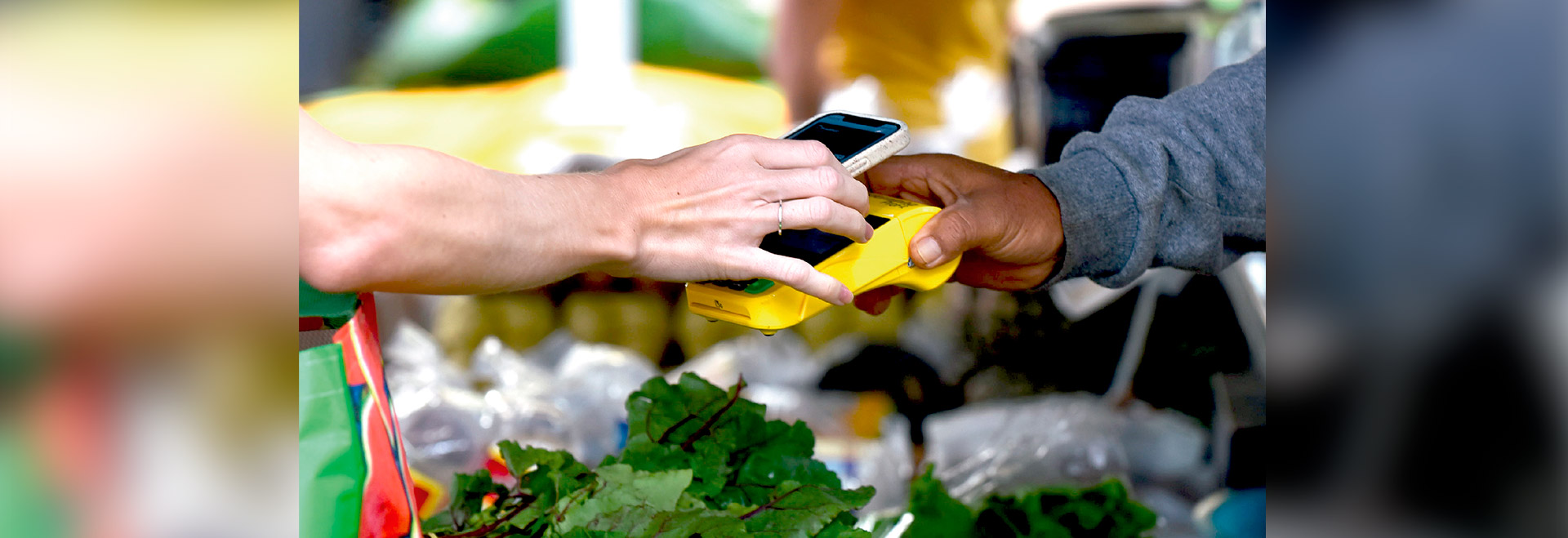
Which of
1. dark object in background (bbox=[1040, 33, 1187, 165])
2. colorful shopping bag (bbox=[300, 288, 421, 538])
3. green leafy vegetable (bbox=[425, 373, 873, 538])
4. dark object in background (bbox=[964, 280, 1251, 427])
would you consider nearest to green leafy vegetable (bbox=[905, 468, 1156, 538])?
green leafy vegetable (bbox=[425, 373, 873, 538])

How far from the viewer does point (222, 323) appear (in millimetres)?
389

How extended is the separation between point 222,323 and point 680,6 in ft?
6.58

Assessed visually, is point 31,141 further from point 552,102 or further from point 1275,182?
point 552,102

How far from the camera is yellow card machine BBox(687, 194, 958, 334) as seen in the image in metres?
0.89

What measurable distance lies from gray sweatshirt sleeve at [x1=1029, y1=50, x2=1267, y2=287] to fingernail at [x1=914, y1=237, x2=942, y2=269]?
0.24 m

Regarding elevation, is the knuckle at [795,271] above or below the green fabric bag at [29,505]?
above

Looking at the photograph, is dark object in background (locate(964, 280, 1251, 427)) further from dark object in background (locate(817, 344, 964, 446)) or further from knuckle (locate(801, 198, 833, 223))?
knuckle (locate(801, 198, 833, 223))

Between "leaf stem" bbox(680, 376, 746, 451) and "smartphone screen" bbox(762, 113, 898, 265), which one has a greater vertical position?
"smartphone screen" bbox(762, 113, 898, 265)

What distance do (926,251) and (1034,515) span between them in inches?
11.0

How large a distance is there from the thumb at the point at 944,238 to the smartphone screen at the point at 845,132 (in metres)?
0.10

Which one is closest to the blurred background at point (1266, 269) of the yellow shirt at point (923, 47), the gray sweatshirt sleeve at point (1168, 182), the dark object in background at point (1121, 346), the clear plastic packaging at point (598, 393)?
the gray sweatshirt sleeve at point (1168, 182)

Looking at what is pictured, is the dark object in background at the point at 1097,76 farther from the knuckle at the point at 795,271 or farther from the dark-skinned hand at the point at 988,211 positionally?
the knuckle at the point at 795,271

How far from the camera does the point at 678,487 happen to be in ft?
2.49

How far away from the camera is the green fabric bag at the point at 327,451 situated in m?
0.63
